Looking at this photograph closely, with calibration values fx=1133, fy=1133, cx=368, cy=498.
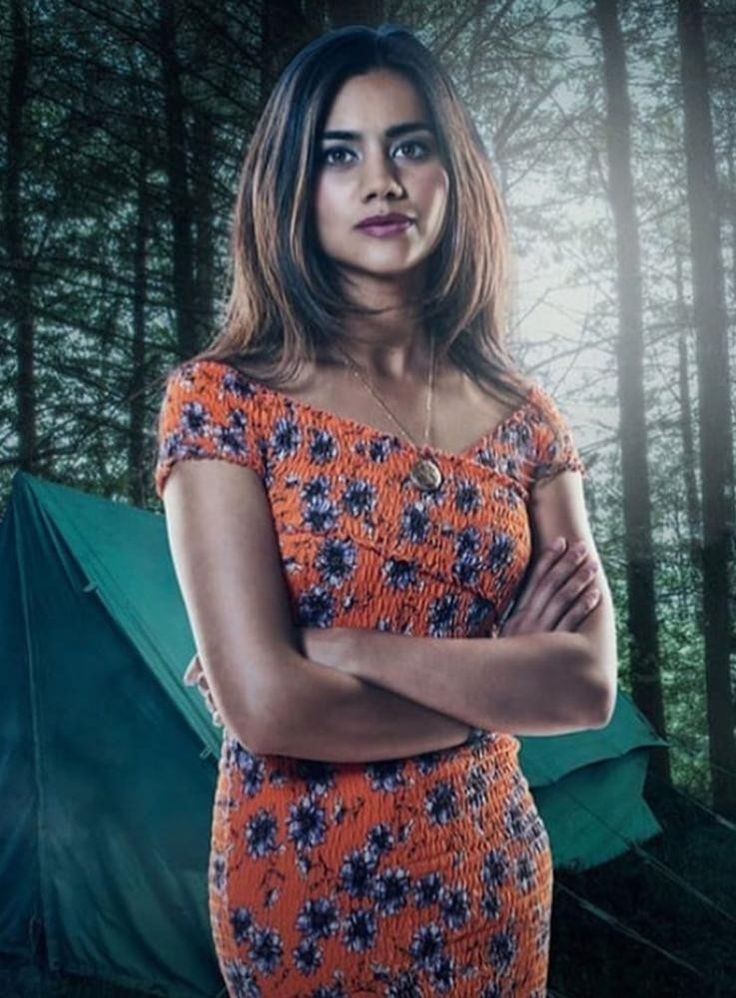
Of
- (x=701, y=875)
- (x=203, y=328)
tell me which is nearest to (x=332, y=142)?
(x=203, y=328)

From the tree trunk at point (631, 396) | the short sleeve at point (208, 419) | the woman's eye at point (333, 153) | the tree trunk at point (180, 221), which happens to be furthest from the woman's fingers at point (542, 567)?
the tree trunk at point (631, 396)

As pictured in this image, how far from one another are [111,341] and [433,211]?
1.98 meters

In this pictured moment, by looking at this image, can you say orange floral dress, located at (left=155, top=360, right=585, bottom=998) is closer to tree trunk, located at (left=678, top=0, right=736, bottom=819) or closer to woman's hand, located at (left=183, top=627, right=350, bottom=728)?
woman's hand, located at (left=183, top=627, right=350, bottom=728)

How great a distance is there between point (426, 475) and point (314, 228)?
0.81 feet

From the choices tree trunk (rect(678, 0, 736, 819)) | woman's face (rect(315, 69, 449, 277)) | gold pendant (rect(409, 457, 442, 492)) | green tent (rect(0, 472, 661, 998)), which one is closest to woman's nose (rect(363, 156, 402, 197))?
woman's face (rect(315, 69, 449, 277))

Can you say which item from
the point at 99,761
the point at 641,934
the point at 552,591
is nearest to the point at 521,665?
the point at 552,591

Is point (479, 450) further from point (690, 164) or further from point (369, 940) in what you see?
point (690, 164)

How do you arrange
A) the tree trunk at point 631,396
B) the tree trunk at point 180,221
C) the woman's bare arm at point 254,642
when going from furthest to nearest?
the tree trunk at point 631,396 < the tree trunk at point 180,221 < the woman's bare arm at point 254,642

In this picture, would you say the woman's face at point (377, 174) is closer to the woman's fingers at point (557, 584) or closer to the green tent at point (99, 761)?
the woman's fingers at point (557, 584)

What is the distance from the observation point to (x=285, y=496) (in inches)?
32.1

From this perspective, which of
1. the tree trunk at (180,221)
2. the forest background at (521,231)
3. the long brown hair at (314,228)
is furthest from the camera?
the tree trunk at (180,221)

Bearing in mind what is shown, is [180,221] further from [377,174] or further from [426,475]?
[426,475]

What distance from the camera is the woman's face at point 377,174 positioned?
0.94 metres

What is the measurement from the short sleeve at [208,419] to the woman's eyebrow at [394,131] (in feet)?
0.77
